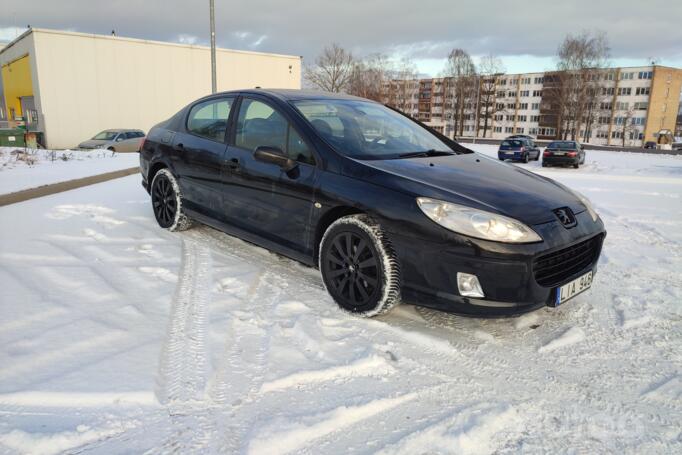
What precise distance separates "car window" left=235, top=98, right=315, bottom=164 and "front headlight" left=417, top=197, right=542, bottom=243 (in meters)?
1.14

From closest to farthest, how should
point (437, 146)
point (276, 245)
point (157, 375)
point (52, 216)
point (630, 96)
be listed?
point (157, 375), point (276, 245), point (437, 146), point (52, 216), point (630, 96)

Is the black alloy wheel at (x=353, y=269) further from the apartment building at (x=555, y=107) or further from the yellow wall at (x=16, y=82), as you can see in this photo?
the apartment building at (x=555, y=107)

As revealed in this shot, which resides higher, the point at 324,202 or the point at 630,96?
the point at 630,96

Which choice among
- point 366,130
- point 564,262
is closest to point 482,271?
point 564,262

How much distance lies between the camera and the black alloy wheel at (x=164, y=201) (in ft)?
16.7

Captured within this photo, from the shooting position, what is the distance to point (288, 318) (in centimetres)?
319

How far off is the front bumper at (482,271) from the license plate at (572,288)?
40mm

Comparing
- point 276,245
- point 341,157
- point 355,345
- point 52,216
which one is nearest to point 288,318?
point 355,345

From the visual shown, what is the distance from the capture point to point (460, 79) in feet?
240

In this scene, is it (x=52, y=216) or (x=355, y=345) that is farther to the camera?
(x=52, y=216)

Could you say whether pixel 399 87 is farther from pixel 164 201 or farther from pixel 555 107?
pixel 164 201

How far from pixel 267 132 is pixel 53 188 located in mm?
5152

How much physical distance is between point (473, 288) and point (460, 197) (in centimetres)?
56

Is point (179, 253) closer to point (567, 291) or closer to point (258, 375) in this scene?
point (258, 375)
